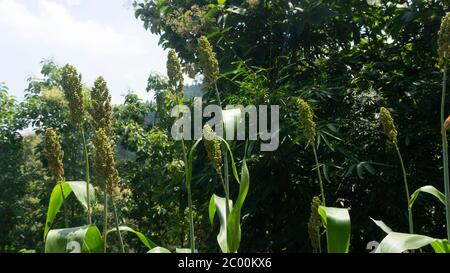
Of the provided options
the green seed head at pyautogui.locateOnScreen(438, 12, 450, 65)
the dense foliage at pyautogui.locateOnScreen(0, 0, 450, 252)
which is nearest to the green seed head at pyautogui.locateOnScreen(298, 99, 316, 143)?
the green seed head at pyautogui.locateOnScreen(438, 12, 450, 65)

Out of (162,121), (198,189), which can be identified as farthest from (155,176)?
(198,189)

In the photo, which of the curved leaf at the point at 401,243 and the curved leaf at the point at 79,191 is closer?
the curved leaf at the point at 401,243

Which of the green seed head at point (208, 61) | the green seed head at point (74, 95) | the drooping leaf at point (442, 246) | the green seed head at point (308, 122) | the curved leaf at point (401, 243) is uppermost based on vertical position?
the green seed head at point (208, 61)

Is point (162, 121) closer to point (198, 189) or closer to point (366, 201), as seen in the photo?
point (198, 189)

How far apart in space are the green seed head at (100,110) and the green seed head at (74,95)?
0.06m

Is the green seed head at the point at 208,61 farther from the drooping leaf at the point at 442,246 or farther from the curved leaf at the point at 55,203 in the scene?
the drooping leaf at the point at 442,246

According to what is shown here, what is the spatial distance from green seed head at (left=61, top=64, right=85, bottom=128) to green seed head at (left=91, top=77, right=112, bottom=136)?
0.06m

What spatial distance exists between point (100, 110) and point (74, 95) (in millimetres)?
95

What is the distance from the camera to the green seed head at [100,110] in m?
1.17

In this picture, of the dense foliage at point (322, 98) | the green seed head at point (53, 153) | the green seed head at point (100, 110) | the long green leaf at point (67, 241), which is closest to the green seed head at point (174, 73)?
the green seed head at point (100, 110)

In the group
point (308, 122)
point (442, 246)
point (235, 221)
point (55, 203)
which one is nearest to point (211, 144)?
point (235, 221)

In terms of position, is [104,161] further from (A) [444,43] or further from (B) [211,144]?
(A) [444,43]

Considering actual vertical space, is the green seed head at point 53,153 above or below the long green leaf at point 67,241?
above

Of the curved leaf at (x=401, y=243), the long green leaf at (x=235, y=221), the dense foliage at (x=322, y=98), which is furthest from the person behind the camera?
the dense foliage at (x=322, y=98)
